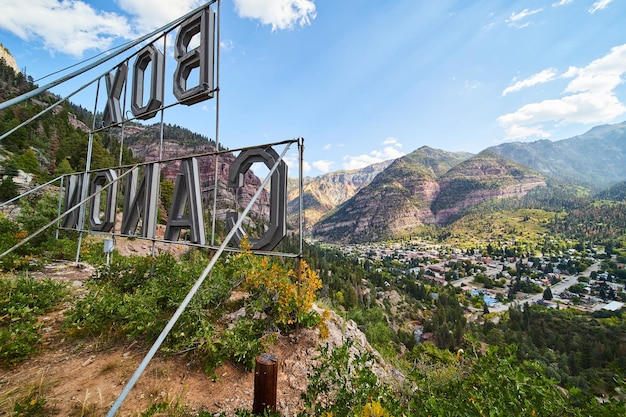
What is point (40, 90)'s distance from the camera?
2.67 meters

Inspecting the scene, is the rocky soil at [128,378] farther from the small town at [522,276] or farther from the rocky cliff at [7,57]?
the rocky cliff at [7,57]

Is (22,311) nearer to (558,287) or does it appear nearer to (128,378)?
(128,378)

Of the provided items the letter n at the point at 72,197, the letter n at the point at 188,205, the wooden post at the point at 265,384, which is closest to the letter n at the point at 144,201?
the letter n at the point at 188,205

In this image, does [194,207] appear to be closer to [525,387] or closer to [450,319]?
[525,387]

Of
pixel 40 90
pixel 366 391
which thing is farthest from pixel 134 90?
pixel 366 391

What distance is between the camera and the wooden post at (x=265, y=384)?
9.16 feet

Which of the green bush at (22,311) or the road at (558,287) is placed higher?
the green bush at (22,311)

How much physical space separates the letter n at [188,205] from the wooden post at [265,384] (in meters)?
3.21

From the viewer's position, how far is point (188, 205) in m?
5.73

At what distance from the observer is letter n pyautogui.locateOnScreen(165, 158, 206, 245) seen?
549cm

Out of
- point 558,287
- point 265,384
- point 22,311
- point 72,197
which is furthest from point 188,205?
point 558,287

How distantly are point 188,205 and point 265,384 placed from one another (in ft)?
13.7

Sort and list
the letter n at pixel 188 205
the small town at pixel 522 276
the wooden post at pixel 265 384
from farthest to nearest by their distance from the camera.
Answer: the small town at pixel 522 276
the letter n at pixel 188 205
the wooden post at pixel 265 384

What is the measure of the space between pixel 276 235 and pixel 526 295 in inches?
4923
